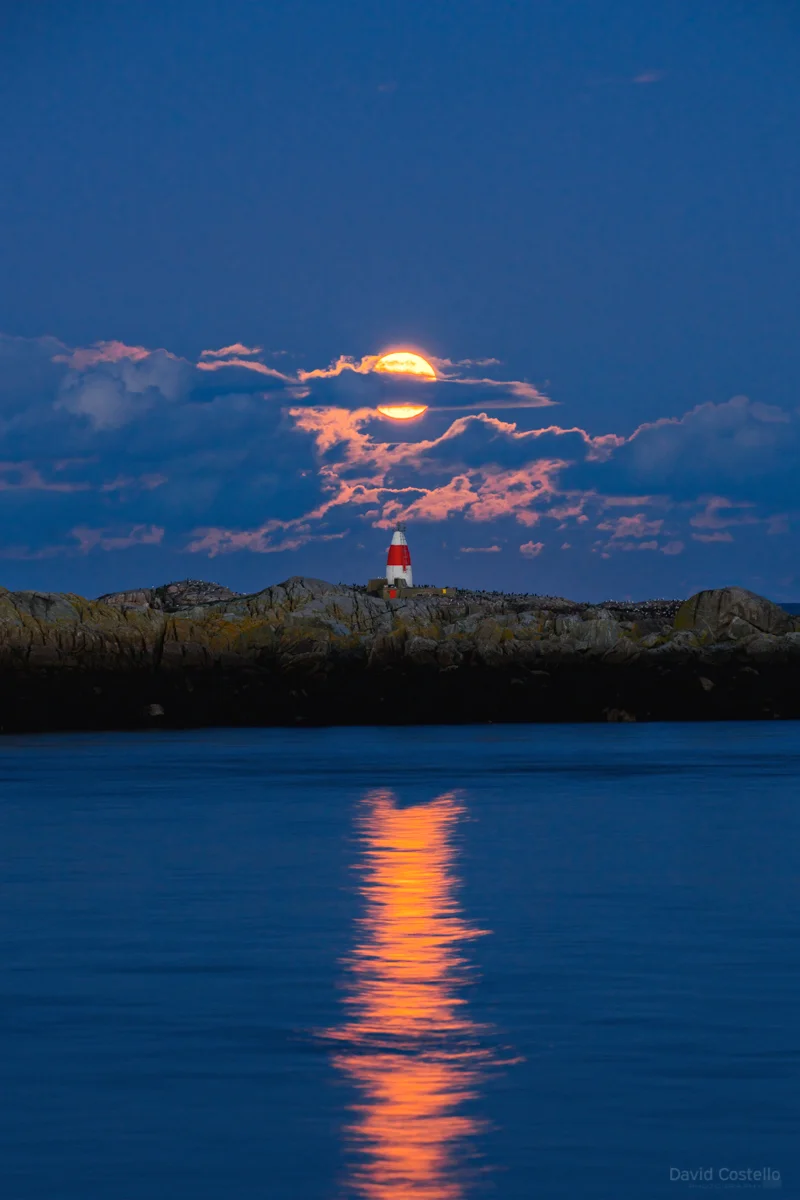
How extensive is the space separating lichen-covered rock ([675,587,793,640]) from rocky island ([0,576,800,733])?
190 millimetres

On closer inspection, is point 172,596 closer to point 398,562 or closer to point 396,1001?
point 398,562

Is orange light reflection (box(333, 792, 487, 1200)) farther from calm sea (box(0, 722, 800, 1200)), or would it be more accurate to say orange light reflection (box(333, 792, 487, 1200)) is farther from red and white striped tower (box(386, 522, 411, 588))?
red and white striped tower (box(386, 522, 411, 588))

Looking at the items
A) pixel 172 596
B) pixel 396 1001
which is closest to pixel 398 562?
pixel 172 596

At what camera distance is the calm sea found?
26.0 ft

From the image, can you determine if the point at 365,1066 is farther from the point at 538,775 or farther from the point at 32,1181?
the point at 538,775

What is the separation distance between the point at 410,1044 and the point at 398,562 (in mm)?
53720

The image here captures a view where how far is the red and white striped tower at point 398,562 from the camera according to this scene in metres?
63.0

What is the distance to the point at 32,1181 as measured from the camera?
7551 mm

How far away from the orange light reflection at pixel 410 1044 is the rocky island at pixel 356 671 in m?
24.8

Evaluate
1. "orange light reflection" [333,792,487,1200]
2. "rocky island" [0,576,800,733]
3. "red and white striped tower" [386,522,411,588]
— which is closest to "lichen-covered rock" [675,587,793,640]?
"rocky island" [0,576,800,733]

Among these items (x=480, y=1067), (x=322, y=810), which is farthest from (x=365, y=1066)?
(x=322, y=810)

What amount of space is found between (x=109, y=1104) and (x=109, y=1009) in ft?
7.53

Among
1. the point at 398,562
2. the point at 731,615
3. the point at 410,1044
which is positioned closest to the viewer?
the point at 410,1044

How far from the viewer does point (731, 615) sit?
153 ft
